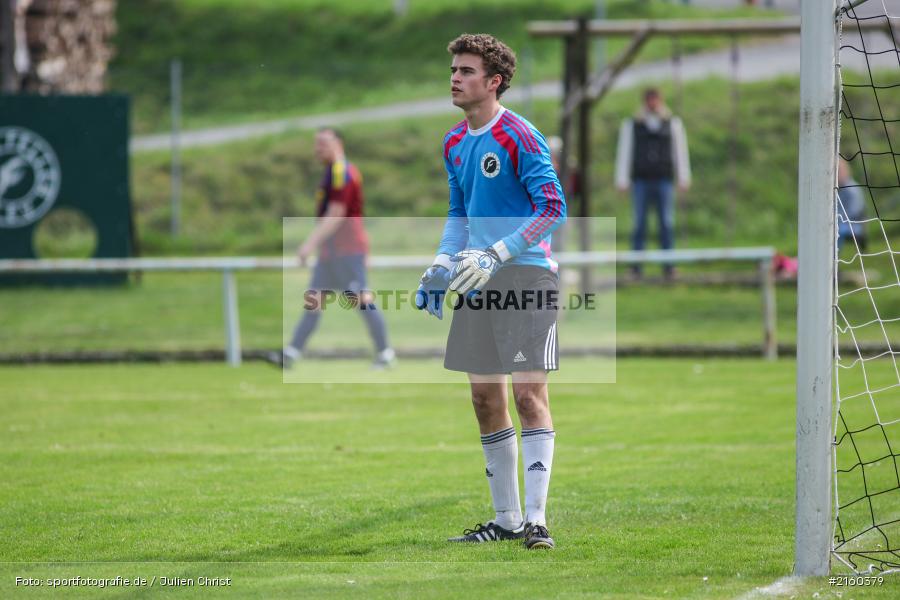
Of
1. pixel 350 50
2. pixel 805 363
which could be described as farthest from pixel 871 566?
pixel 350 50

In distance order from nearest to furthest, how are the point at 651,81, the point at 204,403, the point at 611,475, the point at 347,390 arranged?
the point at 611,475 → the point at 204,403 → the point at 347,390 → the point at 651,81

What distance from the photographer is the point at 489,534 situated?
19.0 ft

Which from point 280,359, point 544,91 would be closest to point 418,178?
point 544,91

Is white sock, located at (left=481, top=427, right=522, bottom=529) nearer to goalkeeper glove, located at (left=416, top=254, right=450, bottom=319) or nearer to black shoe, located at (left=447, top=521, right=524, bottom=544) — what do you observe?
black shoe, located at (left=447, top=521, right=524, bottom=544)

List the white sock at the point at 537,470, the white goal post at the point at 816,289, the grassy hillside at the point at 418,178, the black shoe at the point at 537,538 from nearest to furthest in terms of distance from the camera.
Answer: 1. the white goal post at the point at 816,289
2. the black shoe at the point at 537,538
3. the white sock at the point at 537,470
4. the grassy hillside at the point at 418,178

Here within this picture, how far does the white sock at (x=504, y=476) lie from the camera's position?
5.87 m

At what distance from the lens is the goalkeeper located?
223 inches

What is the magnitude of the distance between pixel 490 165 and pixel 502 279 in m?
0.54

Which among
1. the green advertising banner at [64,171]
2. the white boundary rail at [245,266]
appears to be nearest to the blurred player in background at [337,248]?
the white boundary rail at [245,266]

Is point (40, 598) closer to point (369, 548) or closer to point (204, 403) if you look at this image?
point (369, 548)

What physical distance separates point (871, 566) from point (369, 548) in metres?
2.15

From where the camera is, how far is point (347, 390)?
11508 millimetres

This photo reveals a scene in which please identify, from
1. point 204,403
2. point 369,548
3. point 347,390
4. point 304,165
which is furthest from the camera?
point 304,165

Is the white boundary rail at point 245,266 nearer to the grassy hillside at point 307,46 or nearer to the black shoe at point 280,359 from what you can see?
the black shoe at point 280,359
